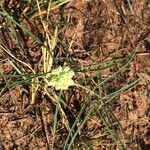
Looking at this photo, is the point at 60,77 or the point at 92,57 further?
the point at 92,57

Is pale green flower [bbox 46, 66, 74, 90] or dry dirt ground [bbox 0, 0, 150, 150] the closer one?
pale green flower [bbox 46, 66, 74, 90]

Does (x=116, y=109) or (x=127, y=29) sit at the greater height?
(x=127, y=29)

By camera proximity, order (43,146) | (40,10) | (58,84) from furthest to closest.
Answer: (40,10) < (43,146) < (58,84)

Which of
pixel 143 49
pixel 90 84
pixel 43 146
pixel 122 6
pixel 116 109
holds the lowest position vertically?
pixel 43 146

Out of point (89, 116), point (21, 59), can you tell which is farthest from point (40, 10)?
point (89, 116)

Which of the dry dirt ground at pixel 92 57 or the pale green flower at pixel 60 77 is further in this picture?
the dry dirt ground at pixel 92 57

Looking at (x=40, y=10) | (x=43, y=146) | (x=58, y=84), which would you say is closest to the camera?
(x=58, y=84)

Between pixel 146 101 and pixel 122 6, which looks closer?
pixel 146 101

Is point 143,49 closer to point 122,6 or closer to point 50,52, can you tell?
point 122,6
